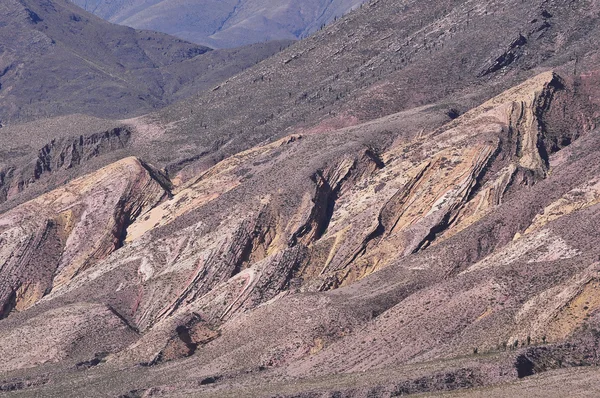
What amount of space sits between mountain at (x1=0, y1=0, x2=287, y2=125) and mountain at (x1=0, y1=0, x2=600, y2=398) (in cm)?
6856

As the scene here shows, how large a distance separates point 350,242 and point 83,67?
122864 mm

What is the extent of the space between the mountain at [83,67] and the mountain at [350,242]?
6856 centimetres

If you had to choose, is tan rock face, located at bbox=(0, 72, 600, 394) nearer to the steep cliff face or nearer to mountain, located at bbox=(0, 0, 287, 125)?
the steep cliff face

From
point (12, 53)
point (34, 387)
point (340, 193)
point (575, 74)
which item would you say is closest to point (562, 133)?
point (575, 74)

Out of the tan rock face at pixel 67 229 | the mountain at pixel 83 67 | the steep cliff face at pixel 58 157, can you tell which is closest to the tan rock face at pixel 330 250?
the tan rock face at pixel 67 229

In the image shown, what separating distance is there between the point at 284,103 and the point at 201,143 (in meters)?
8.87

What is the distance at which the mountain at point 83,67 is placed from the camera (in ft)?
512

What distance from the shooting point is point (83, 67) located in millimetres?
169000

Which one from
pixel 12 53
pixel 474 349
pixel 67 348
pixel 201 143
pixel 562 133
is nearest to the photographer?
pixel 474 349

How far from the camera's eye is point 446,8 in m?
94.4

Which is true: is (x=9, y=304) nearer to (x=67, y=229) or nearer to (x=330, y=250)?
(x=67, y=229)

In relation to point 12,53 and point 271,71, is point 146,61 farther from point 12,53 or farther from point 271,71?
point 271,71

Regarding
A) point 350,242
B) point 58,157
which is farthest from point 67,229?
point 58,157

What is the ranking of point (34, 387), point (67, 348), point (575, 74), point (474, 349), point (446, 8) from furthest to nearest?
point (446, 8), point (575, 74), point (67, 348), point (34, 387), point (474, 349)
